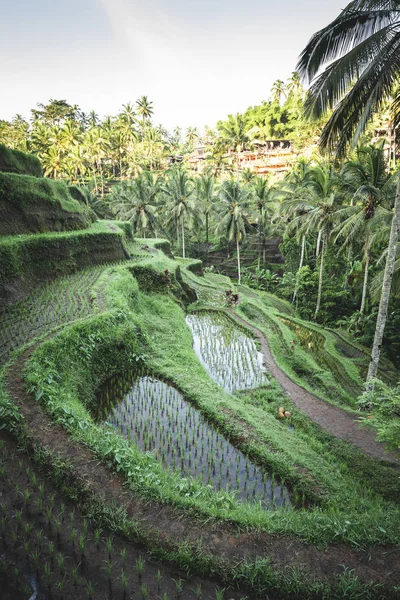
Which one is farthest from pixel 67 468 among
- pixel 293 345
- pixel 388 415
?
pixel 293 345

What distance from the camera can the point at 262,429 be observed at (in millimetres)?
8484

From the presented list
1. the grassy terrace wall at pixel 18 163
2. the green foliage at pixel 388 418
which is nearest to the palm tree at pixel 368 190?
the green foliage at pixel 388 418

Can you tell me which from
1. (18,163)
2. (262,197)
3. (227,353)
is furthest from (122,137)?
(227,353)

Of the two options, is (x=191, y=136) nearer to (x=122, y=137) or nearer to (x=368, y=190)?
(x=122, y=137)

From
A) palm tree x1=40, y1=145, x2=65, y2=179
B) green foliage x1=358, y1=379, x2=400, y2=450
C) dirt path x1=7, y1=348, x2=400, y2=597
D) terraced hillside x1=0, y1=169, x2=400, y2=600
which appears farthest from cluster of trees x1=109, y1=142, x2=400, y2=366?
dirt path x1=7, y1=348, x2=400, y2=597

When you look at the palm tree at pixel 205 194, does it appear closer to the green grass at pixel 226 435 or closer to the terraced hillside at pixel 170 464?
the green grass at pixel 226 435

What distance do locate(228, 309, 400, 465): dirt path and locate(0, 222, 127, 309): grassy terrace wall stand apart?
1052 centimetres

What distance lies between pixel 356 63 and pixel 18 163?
17.1 m

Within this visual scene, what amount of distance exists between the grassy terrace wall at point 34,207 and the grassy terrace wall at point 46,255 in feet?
2.84

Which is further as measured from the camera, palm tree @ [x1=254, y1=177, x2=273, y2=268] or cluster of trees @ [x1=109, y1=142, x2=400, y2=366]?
palm tree @ [x1=254, y1=177, x2=273, y2=268]

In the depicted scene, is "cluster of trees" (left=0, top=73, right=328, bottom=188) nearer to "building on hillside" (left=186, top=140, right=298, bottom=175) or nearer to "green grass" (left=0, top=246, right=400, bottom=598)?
"building on hillside" (left=186, top=140, right=298, bottom=175)

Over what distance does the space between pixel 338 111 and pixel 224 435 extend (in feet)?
28.6

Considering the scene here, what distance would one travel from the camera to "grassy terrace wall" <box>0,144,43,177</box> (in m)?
17.2

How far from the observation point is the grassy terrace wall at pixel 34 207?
48.7 ft
